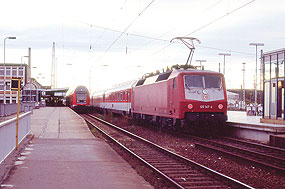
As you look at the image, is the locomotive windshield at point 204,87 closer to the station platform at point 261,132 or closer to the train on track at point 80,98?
the station platform at point 261,132

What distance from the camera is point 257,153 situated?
12648 millimetres

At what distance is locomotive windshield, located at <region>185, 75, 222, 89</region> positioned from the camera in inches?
719

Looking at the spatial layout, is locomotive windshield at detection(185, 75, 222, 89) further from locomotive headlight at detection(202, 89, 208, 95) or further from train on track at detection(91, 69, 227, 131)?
locomotive headlight at detection(202, 89, 208, 95)

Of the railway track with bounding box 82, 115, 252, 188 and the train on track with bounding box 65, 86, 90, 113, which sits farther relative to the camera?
the train on track with bounding box 65, 86, 90, 113

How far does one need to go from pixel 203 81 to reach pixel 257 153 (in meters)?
6.43

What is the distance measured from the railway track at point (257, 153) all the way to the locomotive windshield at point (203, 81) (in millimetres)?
2437

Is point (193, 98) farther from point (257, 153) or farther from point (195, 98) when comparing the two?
point (257, 153)

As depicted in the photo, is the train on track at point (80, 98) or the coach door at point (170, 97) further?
the train on track at point (80, 98)

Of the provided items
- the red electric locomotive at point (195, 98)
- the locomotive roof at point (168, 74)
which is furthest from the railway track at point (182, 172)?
the locomotive roof at point (168, 74)

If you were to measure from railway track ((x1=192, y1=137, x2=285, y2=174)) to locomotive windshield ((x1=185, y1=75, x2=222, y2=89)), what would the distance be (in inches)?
96.0

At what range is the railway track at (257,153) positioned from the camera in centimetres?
1114

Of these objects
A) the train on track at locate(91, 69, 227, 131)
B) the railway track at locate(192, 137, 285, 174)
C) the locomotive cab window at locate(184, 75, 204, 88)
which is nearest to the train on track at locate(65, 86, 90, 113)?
the train on track at locate(91, 69, 227, 131)

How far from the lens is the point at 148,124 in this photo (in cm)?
2759

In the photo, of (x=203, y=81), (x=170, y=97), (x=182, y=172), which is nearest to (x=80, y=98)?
(x=170, y=97)
